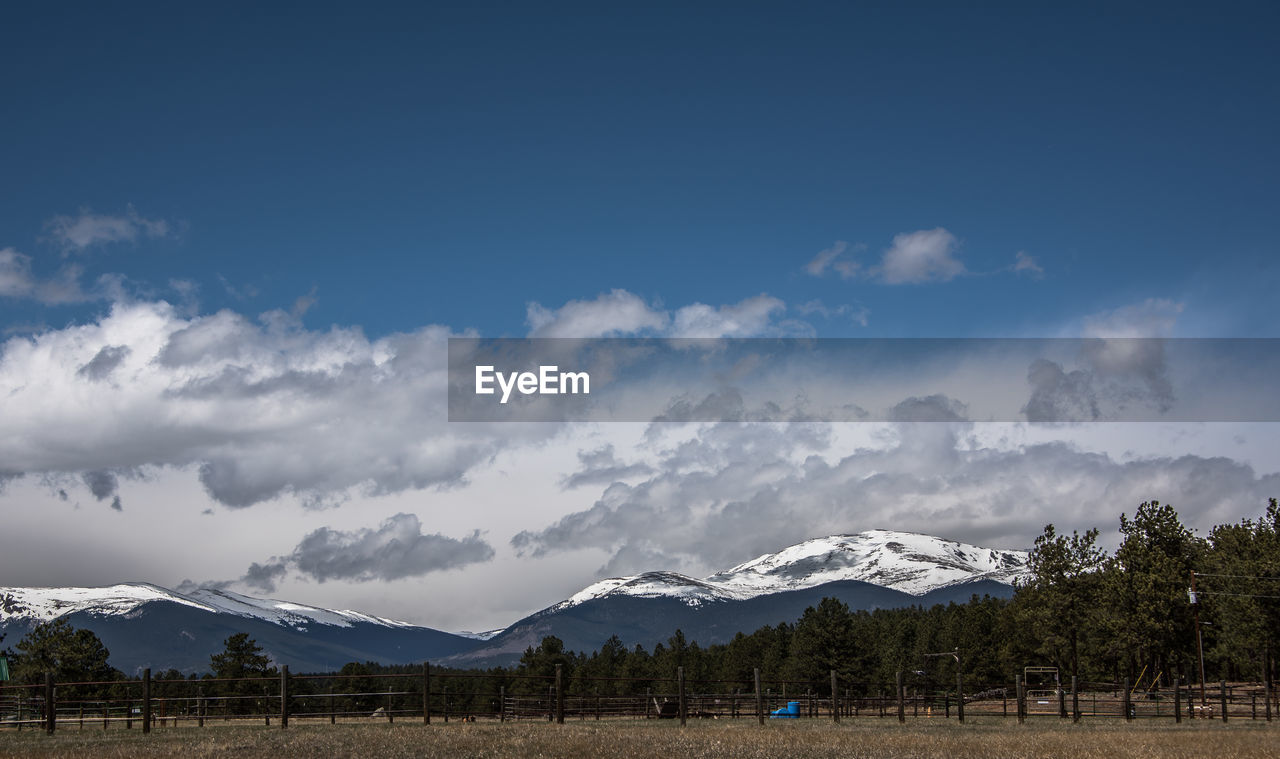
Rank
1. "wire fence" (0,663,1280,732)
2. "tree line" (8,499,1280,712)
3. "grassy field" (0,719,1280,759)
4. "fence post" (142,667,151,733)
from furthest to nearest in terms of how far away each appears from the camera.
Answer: "tree line" (8,499,1280,712), "wire fence" (0,663,1280,732), "fence post" (142,667,151,733), "grassy field" (0,719,1280,759)

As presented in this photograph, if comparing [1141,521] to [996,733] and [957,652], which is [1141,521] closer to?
[957,652]

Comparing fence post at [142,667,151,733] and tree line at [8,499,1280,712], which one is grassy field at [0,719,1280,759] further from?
tree line at [8,499,1280,712]

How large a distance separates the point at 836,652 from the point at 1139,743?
10813 centimetres

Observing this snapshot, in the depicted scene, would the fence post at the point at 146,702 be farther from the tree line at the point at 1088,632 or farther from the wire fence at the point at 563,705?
the tree line at the point at 1088,632

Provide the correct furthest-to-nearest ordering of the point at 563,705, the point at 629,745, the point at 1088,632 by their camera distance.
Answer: the point at 1088,632 < the point at 563,705 < the point at 629,745

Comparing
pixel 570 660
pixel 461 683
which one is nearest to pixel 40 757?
pixel 570 660

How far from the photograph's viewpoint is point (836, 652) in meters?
135

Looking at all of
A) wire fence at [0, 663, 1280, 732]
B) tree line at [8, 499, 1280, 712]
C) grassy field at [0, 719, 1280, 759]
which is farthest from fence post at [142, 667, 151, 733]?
tree line at [8, 499, 1280, 712]

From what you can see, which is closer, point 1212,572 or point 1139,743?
point 1139,743

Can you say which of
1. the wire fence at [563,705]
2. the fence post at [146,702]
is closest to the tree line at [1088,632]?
the wire fence at [563,705]

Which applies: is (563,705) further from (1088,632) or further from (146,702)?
(1088,632)

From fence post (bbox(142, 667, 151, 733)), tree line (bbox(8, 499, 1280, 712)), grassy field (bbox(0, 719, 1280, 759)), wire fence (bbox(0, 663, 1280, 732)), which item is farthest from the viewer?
tree line (bbox(8, 499, 1280, 712))

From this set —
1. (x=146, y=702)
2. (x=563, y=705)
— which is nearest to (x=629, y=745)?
(x=563, y=705)

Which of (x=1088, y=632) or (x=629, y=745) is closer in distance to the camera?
(x=629, y=745)
